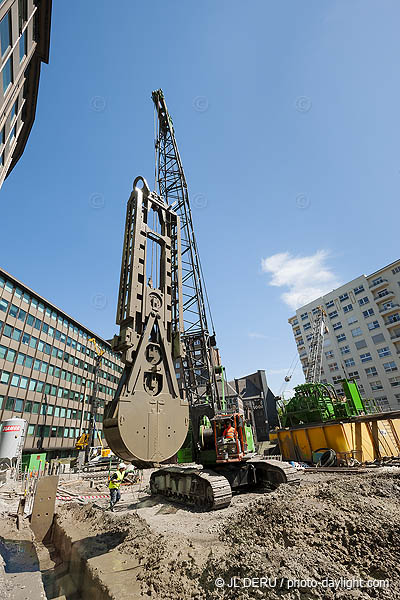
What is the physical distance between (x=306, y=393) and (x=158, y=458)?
2021cm

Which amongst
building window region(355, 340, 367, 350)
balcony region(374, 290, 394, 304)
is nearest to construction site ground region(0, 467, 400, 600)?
building window region(355, 340, 367, 350)

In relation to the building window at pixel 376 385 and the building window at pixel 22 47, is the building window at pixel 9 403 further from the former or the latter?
the building window at pixel 376 385

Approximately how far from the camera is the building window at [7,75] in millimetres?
12071

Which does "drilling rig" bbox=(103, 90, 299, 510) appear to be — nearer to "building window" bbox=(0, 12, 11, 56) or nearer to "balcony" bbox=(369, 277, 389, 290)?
"building window" bbox=(0, 12, 11, 56)

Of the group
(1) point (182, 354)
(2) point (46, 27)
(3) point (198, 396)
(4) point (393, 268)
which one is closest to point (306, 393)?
(3) point (198, 396)

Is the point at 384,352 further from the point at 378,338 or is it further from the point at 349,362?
the point at 349,362

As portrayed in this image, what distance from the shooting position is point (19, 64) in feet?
45.0

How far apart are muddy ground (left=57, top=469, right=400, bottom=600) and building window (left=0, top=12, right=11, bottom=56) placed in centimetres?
1722

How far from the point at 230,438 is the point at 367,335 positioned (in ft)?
164

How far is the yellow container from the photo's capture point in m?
16.2

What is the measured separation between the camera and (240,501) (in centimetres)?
977

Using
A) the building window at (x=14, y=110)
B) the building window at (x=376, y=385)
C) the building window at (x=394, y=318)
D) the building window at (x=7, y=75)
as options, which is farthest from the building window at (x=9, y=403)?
the building window at (x=394, y=318)

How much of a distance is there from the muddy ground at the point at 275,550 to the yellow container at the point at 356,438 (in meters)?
9.74

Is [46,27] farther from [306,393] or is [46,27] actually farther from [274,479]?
[306,393]
